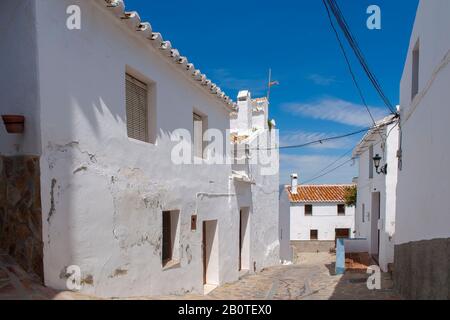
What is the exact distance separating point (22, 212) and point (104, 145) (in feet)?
4.12

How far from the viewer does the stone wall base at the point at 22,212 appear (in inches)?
145

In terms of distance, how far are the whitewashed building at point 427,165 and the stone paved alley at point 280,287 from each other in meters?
1.27

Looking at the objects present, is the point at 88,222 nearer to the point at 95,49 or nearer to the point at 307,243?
the point at 95,49

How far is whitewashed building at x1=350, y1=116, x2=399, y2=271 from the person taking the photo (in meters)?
11.1

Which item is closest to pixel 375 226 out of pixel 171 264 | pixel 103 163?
pixel 171 264

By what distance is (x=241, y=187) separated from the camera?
10734 mm

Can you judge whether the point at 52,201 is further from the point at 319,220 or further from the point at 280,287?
the point at 319,220

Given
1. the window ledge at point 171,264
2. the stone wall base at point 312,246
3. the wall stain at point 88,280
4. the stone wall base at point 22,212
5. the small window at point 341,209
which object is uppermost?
the stone wall base at point 22,212

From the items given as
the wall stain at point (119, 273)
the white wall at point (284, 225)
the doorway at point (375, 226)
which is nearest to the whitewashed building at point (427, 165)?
the wall stain at point (119, 273)

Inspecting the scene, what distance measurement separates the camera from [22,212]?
3.79 meters

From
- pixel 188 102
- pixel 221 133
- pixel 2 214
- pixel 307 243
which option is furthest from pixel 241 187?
pixel 307 243

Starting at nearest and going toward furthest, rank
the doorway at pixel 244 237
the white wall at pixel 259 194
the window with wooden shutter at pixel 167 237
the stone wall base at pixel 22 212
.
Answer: the stone wall base at pixel 22 212, the window with wooden shutter at pixel 167 237, the doorway at pixel 244 237, the white wall at pixel 259 194

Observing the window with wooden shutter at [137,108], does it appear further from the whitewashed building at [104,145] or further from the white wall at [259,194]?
the white wall at [259,194]

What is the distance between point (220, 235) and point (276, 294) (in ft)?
6.21
